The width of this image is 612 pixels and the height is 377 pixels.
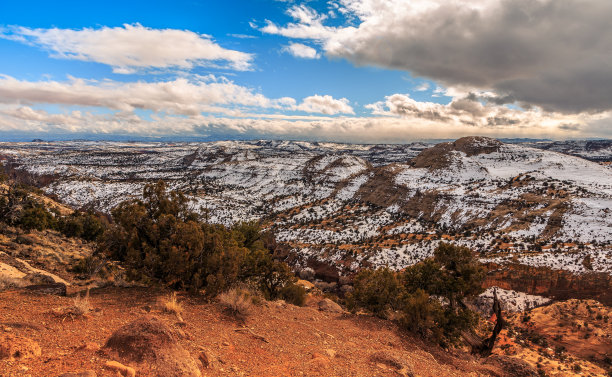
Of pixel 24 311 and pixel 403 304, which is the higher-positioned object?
pixel 24 311

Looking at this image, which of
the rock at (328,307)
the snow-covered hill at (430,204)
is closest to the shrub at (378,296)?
the rock at (328,307)

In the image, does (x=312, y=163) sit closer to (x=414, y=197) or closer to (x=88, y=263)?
(x=414, y=197)

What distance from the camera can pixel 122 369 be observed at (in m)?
5.29

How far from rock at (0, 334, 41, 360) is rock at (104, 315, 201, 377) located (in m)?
1.17

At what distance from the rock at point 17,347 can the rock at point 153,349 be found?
117 centimetres

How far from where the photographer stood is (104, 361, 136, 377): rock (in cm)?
525

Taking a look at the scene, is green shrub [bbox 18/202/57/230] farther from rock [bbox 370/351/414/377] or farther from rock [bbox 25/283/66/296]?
rock [bbox 370/351/414/377]

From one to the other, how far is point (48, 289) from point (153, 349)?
248 inches

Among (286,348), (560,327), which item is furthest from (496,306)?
(560,327)

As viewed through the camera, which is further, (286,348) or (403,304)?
(403,304)

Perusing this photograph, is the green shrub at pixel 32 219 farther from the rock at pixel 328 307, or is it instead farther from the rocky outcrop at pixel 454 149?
the rocky outcrop at pixel 454 149

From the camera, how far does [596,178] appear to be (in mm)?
69125

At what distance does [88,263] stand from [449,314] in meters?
19.1

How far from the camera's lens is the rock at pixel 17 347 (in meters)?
5.07
